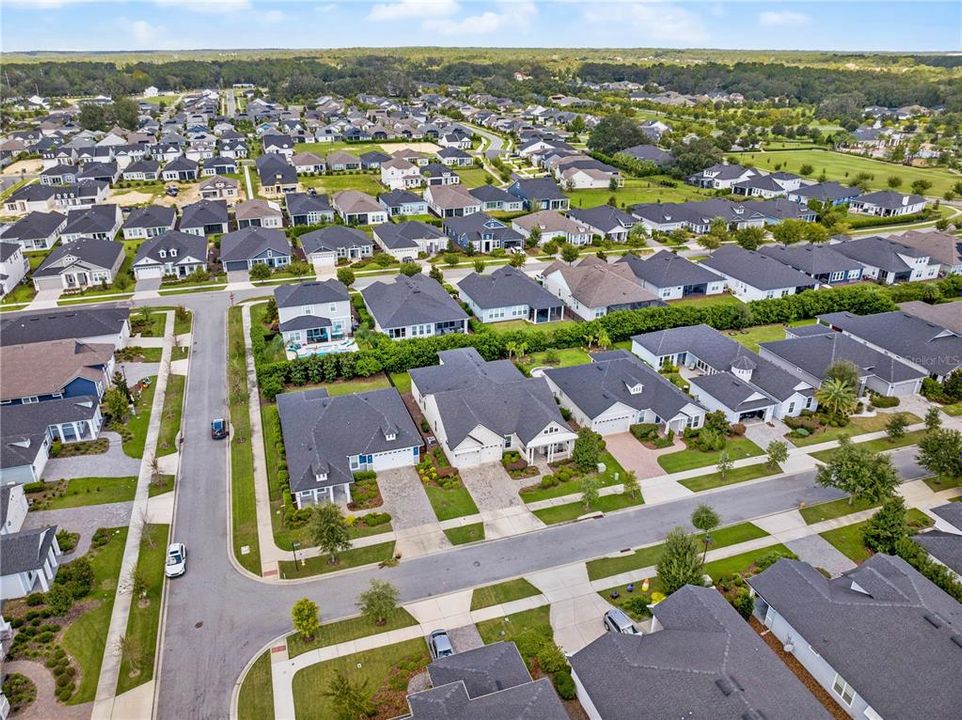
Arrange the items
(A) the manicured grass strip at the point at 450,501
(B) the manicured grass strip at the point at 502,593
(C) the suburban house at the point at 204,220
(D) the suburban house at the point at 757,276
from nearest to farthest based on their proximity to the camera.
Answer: (B) the manicured grass strip at the point at 502,593 → (A) the manicured grass strip at the point at 450,501 → (D) the suburban house at the point at 757,276 → (C) the suburban house at the point at 204,220

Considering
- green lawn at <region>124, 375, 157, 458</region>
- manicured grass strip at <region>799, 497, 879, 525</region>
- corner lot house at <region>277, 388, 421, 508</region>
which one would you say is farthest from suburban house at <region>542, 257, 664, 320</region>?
green lawn at <region>124, 375, 157, 458</region>

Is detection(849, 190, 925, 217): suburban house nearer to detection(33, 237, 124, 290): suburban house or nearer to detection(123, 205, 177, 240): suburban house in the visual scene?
detection(123, 205, 177, 240): suburban house

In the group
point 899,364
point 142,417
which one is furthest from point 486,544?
point 899,364

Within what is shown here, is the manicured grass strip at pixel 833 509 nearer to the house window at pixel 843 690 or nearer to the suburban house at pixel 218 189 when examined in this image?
the house window at pixel 843 690

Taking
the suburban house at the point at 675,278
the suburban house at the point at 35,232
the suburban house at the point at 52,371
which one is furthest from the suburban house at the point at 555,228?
→ the suburban house at the point at 35,232

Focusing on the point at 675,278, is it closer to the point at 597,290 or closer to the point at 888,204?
the point at 597,290

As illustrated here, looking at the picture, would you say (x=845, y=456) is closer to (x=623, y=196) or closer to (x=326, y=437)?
(x=326, y=437)
